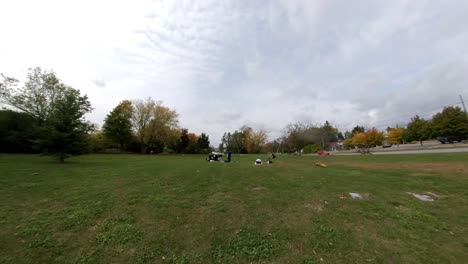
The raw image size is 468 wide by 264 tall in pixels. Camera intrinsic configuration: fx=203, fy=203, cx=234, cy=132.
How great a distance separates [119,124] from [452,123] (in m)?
79.5

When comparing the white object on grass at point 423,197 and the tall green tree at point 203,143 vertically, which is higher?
the tall green tree at point 203,143

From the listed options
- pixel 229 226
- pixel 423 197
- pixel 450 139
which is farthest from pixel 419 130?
pixel 229 226

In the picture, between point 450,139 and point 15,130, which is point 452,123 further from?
point 15,130

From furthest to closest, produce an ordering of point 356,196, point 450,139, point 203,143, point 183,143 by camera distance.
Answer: point 203,143, point 183,143, point 450,139, point 356,196

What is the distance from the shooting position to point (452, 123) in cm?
4822

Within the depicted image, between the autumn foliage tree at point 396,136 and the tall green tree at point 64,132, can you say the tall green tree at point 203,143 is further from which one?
the autumn foliage tree at point 396,136

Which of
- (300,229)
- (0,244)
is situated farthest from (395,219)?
(0,244)

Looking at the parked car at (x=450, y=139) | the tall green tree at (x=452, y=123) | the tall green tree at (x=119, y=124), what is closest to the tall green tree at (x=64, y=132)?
the tall green tree at (x=119, y=124)

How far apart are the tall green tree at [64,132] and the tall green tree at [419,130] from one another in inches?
2915

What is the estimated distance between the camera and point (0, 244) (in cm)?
413

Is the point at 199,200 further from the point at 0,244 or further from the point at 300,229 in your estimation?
the point at 0,244

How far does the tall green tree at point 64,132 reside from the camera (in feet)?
59.6

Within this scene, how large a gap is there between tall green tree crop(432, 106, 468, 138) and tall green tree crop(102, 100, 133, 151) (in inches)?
3028

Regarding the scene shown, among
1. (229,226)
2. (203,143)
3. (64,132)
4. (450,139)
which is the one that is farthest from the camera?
(203,143)
